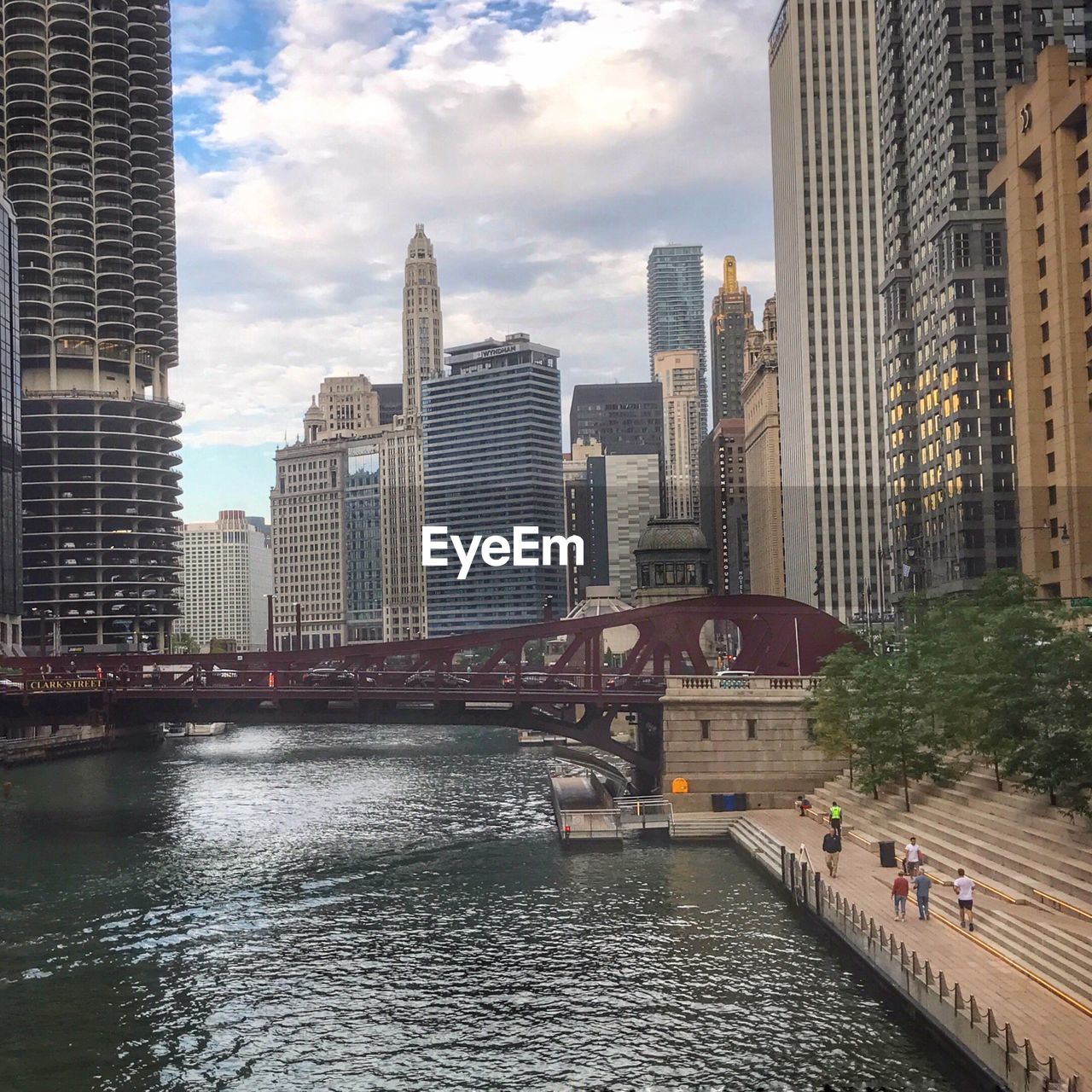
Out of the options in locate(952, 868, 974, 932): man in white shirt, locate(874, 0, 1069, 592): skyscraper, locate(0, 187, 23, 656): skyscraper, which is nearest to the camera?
locate(952, 868, 974, 932): man in white shirt

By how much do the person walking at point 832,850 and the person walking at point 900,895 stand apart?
7822mm

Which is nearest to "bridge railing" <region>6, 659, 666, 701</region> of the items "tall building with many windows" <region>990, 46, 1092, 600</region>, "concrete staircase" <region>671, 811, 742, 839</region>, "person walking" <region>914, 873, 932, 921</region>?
"concrete staircase" <region>671, 811, 742, 839</region>

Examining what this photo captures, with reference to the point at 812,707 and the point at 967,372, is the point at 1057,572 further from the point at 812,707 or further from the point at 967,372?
the point at 812,707

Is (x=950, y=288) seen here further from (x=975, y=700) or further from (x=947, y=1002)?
(x=947, y=1002)

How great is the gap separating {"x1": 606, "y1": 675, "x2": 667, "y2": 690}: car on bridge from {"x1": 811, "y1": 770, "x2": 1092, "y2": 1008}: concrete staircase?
1861 centimetres

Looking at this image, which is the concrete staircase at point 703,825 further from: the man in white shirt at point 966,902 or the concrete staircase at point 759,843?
the man in white shirt at point 966,902

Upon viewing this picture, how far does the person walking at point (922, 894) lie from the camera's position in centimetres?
4172

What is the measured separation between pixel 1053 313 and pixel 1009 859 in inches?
2297

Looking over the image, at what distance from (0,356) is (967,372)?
115 m

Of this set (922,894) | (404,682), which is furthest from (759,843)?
(404,682)

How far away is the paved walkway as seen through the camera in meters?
30.1

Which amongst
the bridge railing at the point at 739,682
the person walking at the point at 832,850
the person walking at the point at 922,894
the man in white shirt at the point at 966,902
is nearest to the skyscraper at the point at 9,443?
the bridge railing at the point at 739,682

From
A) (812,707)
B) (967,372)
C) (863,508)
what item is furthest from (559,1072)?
(863,508)

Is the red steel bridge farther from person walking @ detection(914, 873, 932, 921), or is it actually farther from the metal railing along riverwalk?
person walking @ detection(914, 873, 932, 921)
